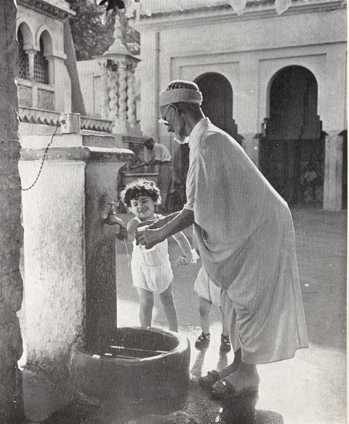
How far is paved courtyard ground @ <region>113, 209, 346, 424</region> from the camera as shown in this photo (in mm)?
2717

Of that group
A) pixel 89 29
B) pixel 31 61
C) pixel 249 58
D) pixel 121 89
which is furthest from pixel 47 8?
pixel 121 89

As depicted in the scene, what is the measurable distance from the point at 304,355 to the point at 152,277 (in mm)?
1088

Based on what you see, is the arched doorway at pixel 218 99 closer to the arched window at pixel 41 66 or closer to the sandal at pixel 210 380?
the arched window at pixel 41 66

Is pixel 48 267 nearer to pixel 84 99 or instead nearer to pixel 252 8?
pixel 252 8

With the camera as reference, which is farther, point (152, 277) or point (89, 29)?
point (89, 29)

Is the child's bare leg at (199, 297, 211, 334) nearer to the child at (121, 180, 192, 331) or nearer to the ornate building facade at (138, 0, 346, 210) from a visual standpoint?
the child at (121, 180, 192, 331)

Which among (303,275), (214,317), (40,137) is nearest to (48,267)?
(40,137)

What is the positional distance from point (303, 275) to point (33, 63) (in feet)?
33.9

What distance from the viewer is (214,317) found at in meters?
4.20

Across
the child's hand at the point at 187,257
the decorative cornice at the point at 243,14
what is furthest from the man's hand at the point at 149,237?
the decorative cornice at the point at 243,14

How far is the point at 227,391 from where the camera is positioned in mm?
2807

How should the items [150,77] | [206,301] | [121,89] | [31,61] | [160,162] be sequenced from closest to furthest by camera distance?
[206,301] < [160,162] < [121,89] < [150,77] < [31,61]

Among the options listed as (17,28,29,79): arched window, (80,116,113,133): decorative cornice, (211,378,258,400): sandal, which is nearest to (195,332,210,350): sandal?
(211,378,258,400): sandal

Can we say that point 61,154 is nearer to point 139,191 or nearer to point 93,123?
point 139,191
